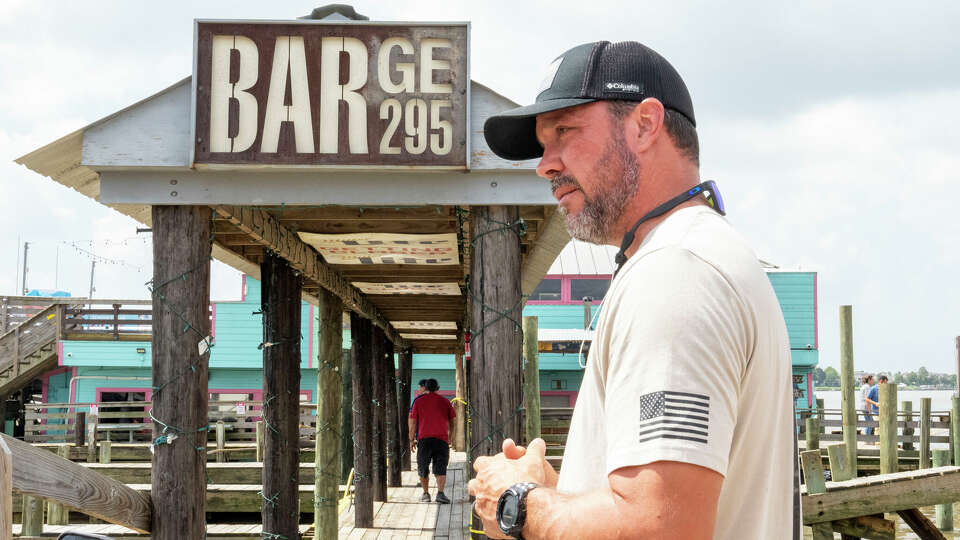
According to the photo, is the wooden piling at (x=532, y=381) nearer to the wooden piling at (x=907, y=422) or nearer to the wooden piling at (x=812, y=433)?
the wooden piling at (x=812, y=433)

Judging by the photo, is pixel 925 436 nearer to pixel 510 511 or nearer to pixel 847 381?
pixel 847 381

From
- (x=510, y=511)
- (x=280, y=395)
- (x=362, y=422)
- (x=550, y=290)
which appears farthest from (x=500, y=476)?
(x=550, y=290)

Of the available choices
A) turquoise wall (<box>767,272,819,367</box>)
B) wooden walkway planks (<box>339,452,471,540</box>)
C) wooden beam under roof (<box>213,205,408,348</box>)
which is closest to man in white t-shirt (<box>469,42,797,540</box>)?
wooden beam under roof (<box>213,205,408,348</box>)

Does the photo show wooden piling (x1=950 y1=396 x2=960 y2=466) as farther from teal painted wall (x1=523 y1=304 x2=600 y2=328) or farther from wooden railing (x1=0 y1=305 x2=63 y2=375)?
wooden railing (x1=0 y1=305 x2=63 y2=375)

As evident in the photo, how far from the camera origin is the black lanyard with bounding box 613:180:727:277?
180 centimetres

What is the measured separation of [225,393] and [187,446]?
80.2 ft

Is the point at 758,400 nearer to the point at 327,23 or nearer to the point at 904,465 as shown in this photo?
the point at 327,23

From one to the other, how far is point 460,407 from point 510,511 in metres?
25.7

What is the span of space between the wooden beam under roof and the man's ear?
3.87 m

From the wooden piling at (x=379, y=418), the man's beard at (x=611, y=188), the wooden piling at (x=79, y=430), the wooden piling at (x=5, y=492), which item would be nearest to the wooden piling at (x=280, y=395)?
the wooden piling at (x=5, y=492)

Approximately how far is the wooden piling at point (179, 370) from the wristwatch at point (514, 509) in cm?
365

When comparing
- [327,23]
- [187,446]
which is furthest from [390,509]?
[327,23]

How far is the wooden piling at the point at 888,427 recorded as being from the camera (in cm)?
1733

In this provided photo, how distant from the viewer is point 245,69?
500cm
